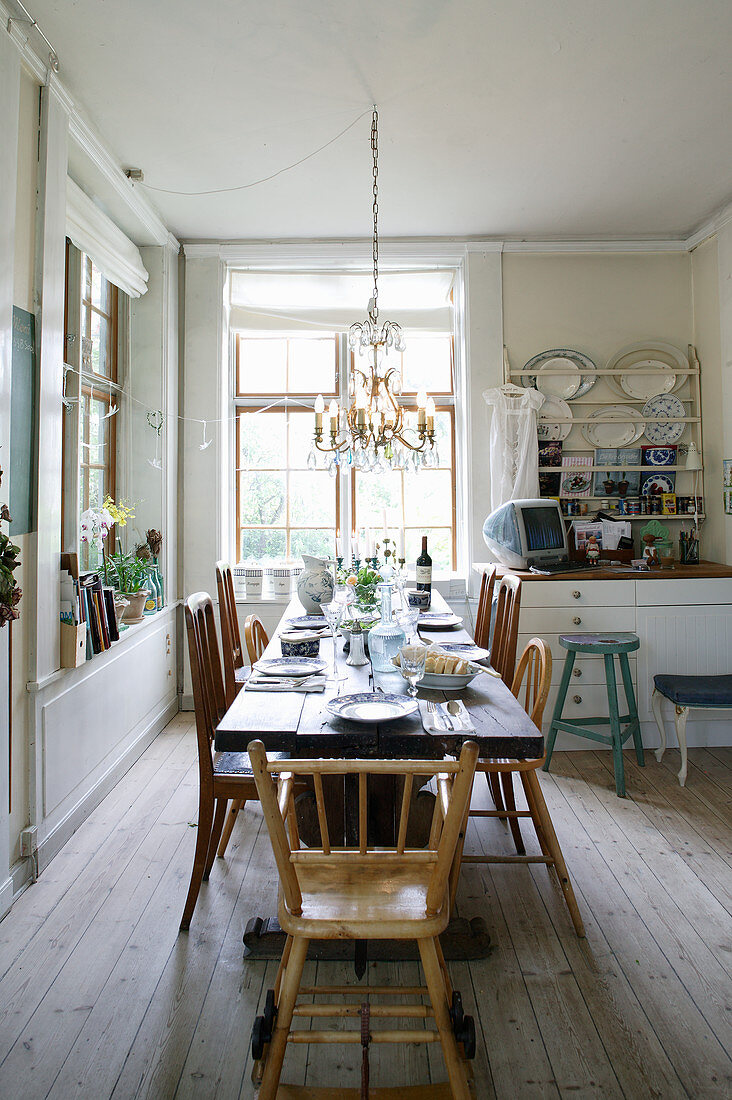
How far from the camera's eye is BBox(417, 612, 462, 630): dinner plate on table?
3.02 m

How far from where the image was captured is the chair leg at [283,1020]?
136 cm

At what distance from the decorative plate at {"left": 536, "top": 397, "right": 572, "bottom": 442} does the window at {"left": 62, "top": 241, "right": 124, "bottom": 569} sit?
2483mm

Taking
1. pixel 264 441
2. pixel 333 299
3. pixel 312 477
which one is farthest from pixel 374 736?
pixel 333 299

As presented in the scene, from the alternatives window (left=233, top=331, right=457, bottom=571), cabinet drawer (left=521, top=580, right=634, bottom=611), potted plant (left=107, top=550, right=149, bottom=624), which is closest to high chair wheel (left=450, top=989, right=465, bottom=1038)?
cabinet drawer (left=521, top=580, right=634, bottom=611)

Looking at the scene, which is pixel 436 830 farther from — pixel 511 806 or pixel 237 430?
pixel 237 430

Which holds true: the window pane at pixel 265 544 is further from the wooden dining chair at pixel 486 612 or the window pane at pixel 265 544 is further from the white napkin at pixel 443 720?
the white napkin at pixel 443 720

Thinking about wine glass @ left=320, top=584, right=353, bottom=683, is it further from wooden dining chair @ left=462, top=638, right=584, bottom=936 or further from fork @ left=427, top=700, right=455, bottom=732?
wooden dining chair @ left=462, top=638, right=584, bottom=936

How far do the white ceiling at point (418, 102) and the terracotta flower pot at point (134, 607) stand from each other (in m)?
2.07

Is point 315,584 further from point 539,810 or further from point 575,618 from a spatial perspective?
point 539,810

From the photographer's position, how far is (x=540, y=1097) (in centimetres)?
150

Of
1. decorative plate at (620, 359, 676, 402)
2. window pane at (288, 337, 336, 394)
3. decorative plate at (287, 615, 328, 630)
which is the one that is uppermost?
window pane at (288, 337, 336, 394)

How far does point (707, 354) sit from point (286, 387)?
102 inches

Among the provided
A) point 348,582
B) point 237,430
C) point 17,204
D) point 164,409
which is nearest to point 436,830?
point 348,582

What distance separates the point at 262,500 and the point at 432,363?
144 cm
